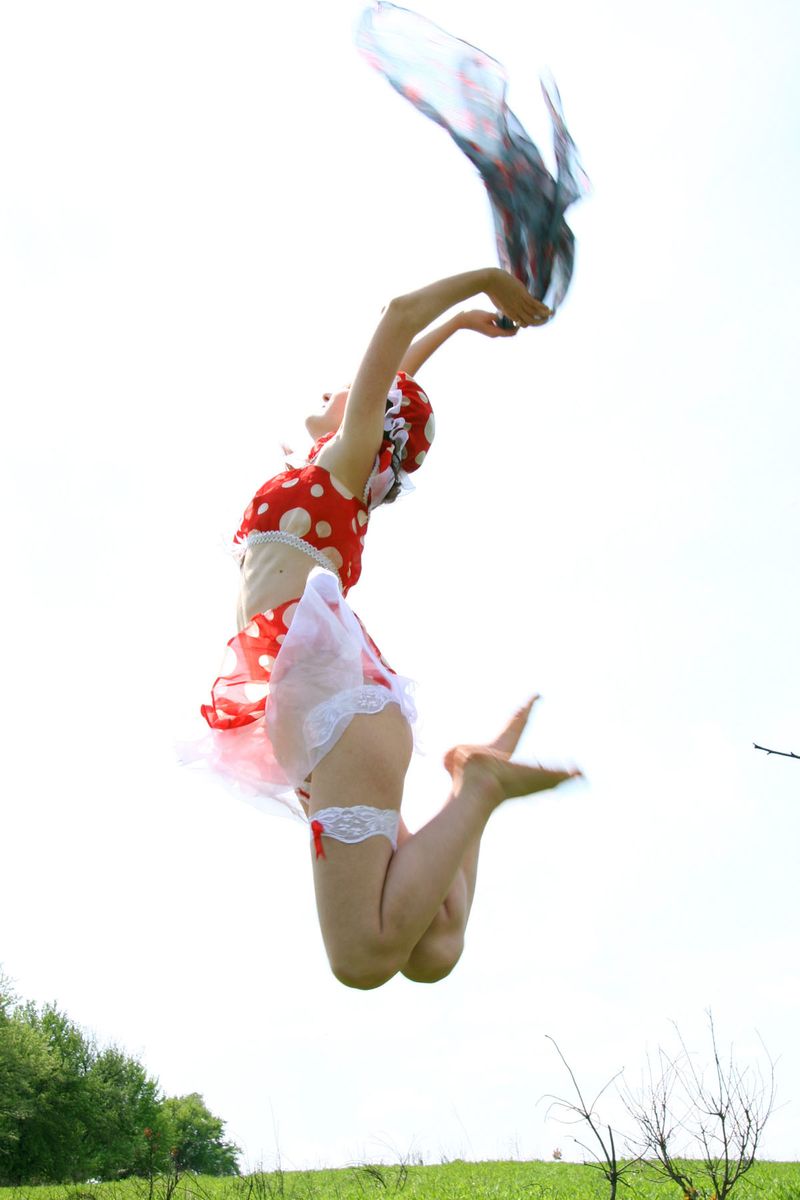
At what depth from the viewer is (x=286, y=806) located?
3.50 metres

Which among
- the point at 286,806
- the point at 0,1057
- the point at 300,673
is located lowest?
the point at 0,1057

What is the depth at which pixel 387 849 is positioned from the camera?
114 inches

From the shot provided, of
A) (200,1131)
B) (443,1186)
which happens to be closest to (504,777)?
(443,1186)

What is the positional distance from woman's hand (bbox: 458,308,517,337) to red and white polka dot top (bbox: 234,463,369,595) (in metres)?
0.79

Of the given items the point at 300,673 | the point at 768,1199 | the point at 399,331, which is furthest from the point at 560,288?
the point at 768,1199

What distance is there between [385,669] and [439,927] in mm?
764

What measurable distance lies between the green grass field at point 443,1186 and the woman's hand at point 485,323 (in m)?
7.31

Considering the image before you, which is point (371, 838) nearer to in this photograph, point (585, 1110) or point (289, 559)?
point (289, 559)

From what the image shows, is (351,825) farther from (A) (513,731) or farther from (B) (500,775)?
(A) (513,731)

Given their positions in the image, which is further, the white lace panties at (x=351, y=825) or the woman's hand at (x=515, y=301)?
the woman's hand at (x=515, y=301)

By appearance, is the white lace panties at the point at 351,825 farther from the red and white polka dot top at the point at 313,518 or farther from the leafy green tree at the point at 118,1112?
the leafy green tree at the point at 118,1112

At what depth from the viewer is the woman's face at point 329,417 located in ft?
12.5

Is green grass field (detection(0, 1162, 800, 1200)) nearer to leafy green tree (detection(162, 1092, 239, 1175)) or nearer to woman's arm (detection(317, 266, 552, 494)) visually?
woman's arm (detection(317, 266, 552, 494))

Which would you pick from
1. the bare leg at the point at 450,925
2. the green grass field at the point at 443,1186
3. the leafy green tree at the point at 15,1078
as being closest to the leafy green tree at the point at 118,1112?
the leafy green tree at the point at 15,1078
